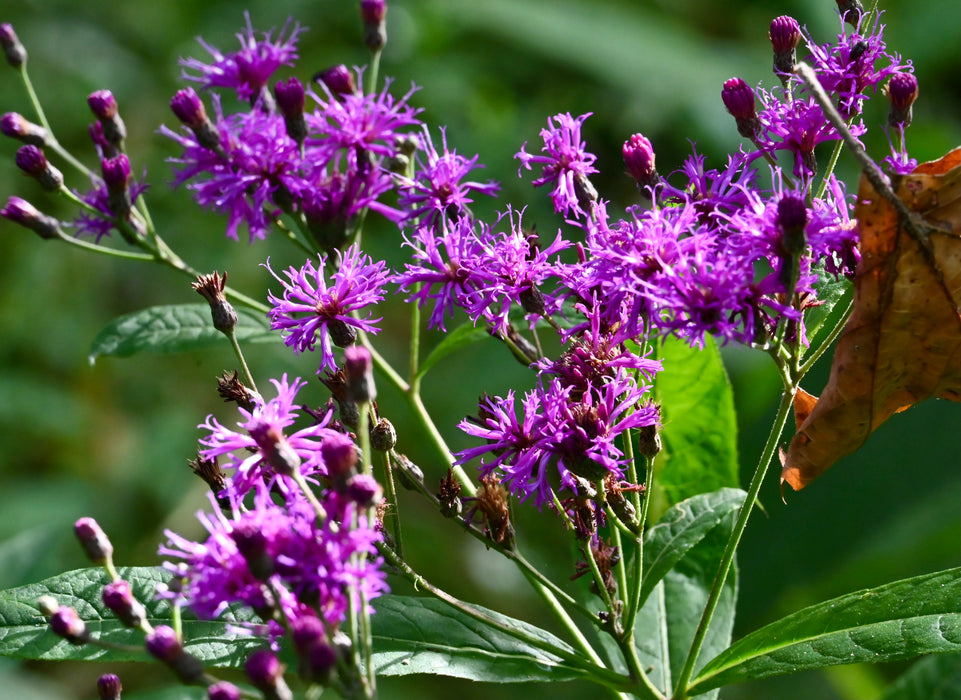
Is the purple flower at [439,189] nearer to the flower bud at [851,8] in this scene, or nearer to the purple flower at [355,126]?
the purple flower at [355,126]

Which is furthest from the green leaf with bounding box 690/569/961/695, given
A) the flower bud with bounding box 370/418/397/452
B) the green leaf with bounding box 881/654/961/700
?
the green leaf with bounding box 881/654/961/700

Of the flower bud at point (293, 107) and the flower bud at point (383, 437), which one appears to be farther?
the flower bud at point (293, 107)

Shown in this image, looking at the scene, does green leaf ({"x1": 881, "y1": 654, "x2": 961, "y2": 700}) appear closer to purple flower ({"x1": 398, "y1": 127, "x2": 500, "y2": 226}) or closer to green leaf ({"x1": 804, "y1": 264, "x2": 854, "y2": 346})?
green leaf ({"x1": 804, "y1": 264, "x2": 854, "y2": 346})

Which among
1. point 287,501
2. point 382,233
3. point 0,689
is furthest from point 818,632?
point 382,233

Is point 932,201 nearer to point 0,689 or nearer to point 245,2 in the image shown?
point 0,689

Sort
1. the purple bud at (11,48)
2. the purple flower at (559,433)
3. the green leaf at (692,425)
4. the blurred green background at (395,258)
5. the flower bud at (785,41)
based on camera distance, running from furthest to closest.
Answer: the blurred green background at (395,258) → the purple bud at (11,48) → the green leaf at (692,425) → the flower bud at (785,41) → the purple flower at (559,433)

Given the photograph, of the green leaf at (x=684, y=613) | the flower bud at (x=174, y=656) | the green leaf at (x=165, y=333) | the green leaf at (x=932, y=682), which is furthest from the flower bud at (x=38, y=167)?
the green leaf at (x=932, y=682)

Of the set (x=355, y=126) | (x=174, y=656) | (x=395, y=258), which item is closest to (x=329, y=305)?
(x=355, y=126)
